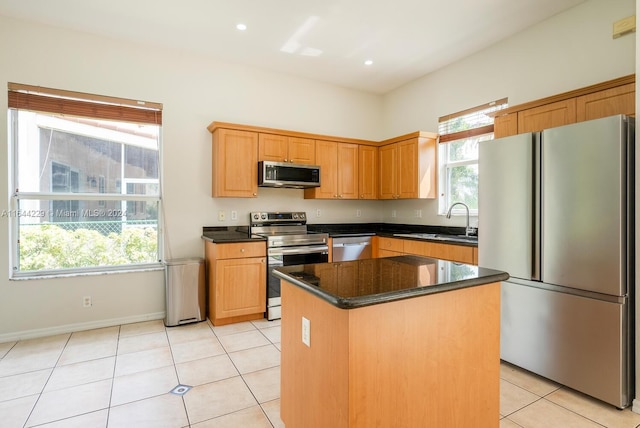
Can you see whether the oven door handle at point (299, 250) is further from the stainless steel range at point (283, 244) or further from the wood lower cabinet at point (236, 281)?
the wood lower cabinet at point (236, 281)

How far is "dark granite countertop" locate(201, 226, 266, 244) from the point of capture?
3541 millimetres

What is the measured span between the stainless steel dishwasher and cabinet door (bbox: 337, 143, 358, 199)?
25.7 inches

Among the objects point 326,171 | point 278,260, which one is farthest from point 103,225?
point 326,171

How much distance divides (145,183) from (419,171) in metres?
3.23

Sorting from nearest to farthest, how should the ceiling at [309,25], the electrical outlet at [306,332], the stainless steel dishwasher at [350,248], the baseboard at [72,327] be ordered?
the electrical outlet at [306,332] < the ceiling at [309,25] < the baseboard at [72,327] < the stainless steel dishwasher at [350,248]

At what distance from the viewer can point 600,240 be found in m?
2.11

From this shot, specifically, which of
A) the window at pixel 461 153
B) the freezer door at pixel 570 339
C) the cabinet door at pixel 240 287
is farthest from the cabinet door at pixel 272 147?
the freezer door at pixel 570 339

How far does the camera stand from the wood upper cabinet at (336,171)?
448 centimetres

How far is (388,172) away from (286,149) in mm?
1491

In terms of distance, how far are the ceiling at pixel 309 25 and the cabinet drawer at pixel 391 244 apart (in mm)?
2175

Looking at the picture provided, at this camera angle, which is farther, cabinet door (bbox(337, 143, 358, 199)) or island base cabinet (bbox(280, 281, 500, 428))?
cabinet door (bbox(337, 143, 358, 199))

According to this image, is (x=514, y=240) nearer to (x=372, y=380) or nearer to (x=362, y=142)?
(x=372, y=380)

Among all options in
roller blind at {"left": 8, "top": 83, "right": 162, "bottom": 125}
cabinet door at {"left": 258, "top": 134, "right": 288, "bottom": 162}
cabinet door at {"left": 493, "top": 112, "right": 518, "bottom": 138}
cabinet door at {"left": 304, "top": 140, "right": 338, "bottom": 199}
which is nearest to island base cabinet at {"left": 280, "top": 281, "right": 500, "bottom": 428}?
cabinet door at {"left": 493, "top": 112, "right": 518, "bottom": 138}

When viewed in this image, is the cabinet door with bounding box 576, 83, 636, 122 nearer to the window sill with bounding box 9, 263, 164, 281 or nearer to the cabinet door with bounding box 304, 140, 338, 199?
the cabinet door with bounding box 304, 140, 338, 199
